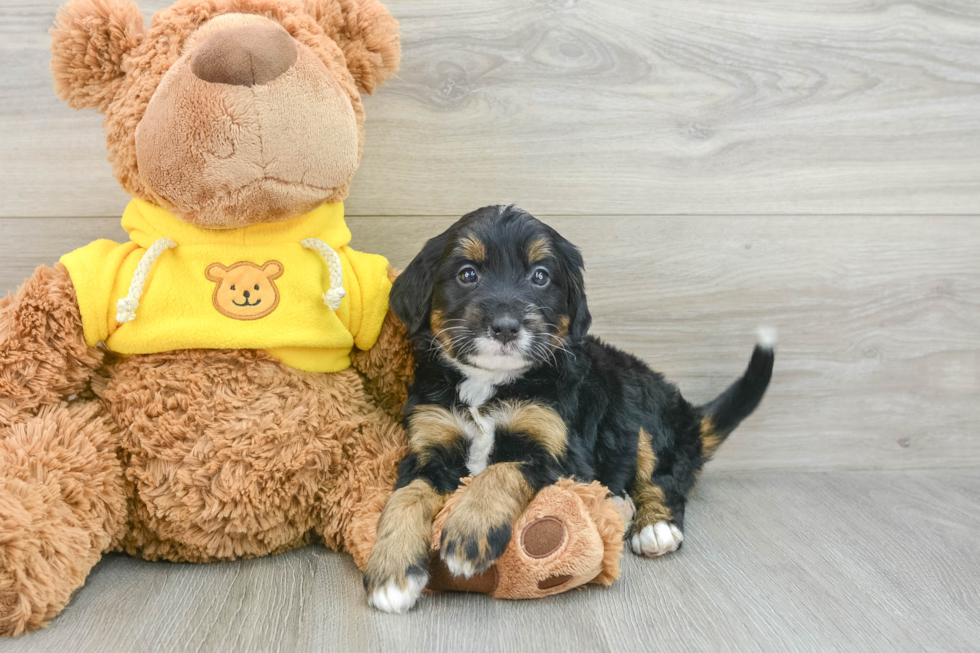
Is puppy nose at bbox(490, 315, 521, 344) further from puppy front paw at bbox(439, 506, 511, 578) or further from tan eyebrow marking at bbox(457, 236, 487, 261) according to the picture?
puppy front paw at bbox(439, 506, 511, 578)

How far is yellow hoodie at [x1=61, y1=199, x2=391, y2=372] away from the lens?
5.60ft

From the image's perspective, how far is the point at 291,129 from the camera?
5.16 ft

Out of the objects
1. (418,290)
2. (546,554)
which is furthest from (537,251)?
(546,554)

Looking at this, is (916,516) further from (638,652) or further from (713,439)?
(638,652)

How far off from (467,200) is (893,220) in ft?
4.76

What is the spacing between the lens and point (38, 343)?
165 cm

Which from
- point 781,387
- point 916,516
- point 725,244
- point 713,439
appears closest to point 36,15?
point 725,244

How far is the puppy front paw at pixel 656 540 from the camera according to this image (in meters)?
1.90

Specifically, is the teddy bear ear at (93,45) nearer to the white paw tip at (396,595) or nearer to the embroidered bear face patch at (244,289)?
the embroidered bear face patch at (244,289)

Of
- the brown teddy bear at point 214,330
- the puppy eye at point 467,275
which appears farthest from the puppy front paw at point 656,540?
the puppy eye at point 467,275

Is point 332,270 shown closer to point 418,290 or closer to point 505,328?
point 418,290

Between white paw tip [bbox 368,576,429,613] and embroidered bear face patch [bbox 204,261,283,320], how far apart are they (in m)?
0.69

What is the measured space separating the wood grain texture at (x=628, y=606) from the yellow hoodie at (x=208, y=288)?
0.54m

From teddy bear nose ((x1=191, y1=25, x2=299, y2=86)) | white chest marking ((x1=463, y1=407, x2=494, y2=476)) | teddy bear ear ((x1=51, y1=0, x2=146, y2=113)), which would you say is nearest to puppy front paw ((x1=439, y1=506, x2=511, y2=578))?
white chest marking ((x1=463, y1=407, x2=494, y2=476))
